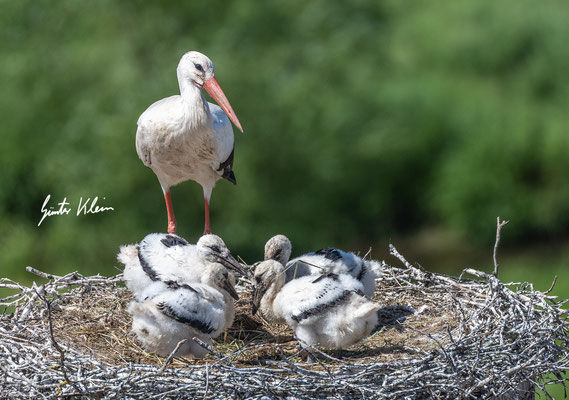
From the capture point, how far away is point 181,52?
14188 millimetres

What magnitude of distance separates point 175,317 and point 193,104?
2.04 m

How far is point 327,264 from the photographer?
6.13 metres

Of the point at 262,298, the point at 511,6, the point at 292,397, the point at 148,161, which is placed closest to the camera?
the point at 292,397

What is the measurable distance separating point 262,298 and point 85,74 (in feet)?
32.1

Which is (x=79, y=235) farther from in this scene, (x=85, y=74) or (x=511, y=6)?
(x=511, y=6)

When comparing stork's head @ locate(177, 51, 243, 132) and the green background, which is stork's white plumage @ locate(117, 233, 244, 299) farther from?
the green background

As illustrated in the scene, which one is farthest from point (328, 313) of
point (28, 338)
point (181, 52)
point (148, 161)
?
point (181, 52)

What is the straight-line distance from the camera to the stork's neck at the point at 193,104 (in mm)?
6637

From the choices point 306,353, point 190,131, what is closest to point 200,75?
point 190,131

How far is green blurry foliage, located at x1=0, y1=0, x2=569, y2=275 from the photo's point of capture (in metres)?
14.0

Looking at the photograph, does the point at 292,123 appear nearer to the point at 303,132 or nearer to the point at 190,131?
the point at 303,132

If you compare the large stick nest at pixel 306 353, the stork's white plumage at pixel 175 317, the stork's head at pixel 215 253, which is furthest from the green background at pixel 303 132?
the stork's white plumage at pixel 175 317

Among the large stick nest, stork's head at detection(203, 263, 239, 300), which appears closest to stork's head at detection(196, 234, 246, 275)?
stork's head at detection(203, 263, 239, 300)

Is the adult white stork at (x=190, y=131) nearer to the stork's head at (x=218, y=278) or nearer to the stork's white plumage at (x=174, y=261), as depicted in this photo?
the stork's white plumage at (x=174, y=261)
